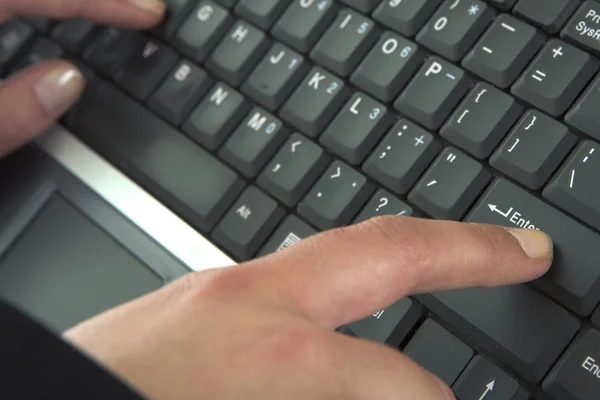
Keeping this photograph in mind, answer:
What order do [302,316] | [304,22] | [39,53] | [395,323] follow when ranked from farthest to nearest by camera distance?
[39,53]
[304,22]
[395,323]
[302,316]

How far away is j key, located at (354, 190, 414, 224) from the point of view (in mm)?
520

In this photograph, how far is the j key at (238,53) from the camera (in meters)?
0.61

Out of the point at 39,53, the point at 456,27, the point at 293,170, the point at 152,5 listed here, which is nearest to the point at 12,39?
the point at 39,53

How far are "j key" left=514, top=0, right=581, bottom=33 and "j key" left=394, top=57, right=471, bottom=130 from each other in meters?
0.07

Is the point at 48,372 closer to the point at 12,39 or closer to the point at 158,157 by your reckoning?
the point at 158,157

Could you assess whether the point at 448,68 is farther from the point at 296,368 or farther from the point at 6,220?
the point at 6,220

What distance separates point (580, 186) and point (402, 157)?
0.14 metres

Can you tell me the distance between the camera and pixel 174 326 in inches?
15.0

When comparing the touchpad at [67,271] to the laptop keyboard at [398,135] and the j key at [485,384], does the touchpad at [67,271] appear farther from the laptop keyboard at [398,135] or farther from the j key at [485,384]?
the j key at [485,384]

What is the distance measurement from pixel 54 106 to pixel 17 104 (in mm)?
38

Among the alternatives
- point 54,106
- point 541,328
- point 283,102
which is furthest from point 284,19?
point 541,328

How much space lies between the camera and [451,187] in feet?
1.67

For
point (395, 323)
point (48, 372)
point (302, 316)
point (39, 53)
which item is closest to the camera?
point (48, 372)

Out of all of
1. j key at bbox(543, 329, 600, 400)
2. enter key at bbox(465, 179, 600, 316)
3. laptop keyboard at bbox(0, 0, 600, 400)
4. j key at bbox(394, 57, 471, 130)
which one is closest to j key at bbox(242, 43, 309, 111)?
laptop keyboard at bbox(0, 0, 600, 400)
